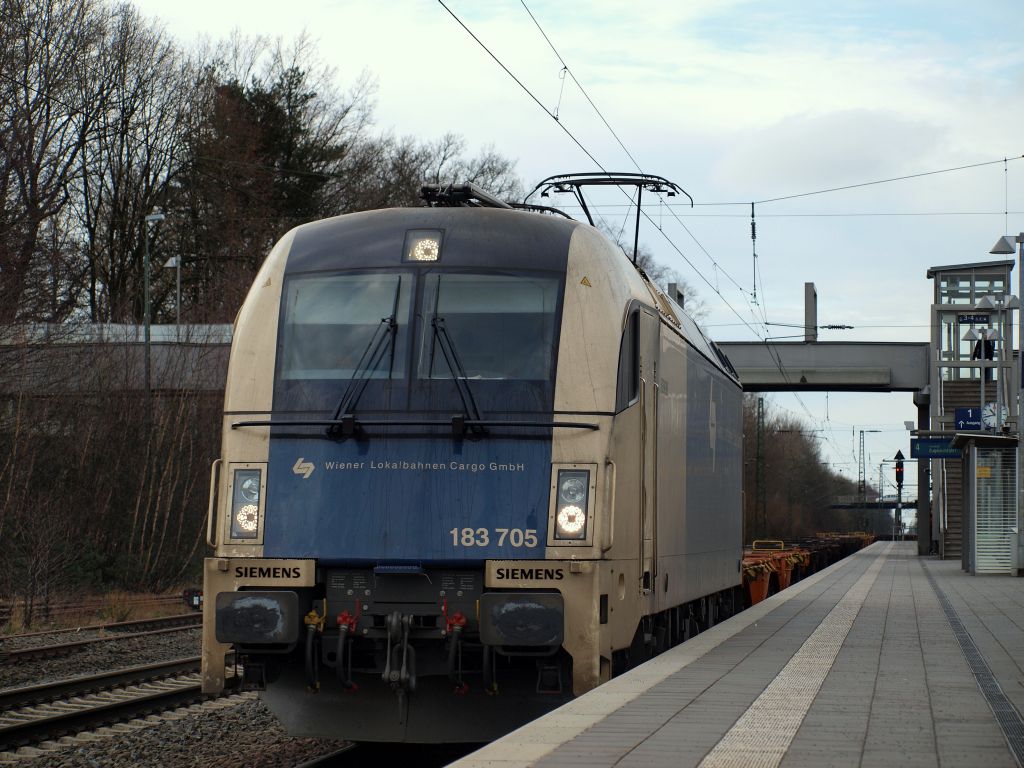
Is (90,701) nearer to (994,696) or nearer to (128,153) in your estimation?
(994,696)

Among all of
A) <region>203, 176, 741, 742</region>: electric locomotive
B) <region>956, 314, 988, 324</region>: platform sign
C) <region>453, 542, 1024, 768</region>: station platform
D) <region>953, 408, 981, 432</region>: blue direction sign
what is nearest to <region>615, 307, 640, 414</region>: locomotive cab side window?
<region>203, 176, 741, 742</region>: electric locomotive

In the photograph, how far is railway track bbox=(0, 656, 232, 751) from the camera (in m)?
10.2

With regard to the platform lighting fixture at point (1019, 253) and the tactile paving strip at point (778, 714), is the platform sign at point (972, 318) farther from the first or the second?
the tactile paving strip at point (778, 714)

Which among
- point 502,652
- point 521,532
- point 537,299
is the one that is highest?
point 537,299

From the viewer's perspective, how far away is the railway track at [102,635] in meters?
14.9

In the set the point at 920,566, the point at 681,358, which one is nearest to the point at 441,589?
the point at 681,358

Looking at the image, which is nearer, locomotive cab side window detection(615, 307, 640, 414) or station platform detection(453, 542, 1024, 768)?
station platform detection(453, 542, 1024, 768)

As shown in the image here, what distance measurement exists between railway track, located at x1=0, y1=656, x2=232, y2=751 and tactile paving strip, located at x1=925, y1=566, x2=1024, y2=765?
663cm

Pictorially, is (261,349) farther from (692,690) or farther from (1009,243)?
(1009,243)

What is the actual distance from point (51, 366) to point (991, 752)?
2059 cm

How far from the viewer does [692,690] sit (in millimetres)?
8836

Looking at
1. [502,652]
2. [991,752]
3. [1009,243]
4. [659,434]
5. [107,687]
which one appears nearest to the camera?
[991,752]

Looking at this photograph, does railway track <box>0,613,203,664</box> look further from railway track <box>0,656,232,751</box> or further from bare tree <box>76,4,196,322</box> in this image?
bare tree <box>76,4,196,322</box>

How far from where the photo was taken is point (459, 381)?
870 cm
